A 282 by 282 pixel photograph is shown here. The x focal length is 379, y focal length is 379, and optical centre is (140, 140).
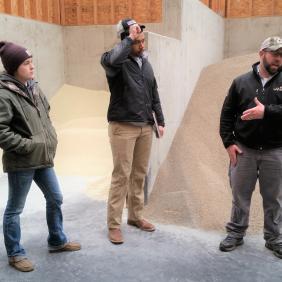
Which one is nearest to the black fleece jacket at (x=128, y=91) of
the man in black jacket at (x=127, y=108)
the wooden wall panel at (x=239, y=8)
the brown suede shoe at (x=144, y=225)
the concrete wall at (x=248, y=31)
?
the man in black jacket at (x=127, y=108)

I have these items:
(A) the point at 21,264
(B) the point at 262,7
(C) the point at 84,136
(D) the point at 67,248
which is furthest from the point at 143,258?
(B) the point at 262,7

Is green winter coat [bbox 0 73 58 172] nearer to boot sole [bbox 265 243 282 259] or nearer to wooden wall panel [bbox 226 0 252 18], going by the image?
boot sole [bbox 265 243 282 259]

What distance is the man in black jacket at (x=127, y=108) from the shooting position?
3.07 metres

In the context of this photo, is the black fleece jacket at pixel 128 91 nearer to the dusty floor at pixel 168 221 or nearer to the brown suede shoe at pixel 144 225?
the brown suede shoe at pixel 144 225

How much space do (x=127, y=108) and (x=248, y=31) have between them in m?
8.02

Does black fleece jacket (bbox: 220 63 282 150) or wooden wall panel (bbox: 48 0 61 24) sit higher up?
wooden wall panel (bbox: 48 0 61 24)

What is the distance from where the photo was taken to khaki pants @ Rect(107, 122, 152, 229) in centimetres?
320

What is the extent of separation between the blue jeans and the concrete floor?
204 mm

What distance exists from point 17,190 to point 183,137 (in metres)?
2.71

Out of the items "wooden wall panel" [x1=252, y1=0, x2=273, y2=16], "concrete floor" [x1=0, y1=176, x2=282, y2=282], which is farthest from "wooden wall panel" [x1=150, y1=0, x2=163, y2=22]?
"concrete floor" [x1=0, y1=176, x2=282, y2=282]

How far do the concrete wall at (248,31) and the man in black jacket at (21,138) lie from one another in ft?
26.2

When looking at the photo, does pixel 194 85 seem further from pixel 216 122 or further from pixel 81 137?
pixel 81 137

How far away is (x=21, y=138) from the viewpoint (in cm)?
262

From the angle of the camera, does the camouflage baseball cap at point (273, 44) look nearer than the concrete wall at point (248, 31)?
Yes
